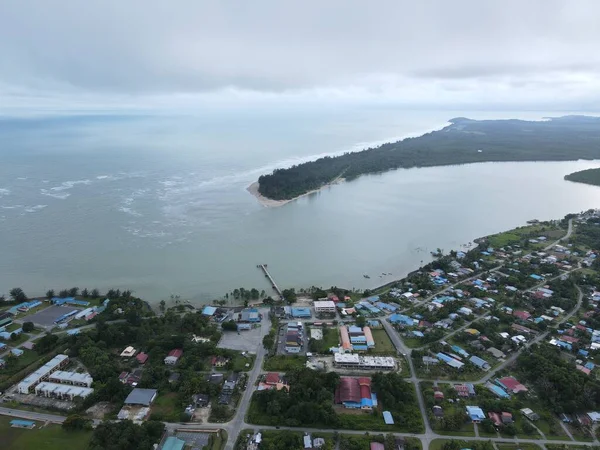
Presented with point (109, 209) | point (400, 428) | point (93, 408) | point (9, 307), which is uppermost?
point (109, 209)

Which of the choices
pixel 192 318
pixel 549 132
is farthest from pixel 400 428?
pixel 549 132

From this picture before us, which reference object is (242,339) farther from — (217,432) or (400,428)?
(400,428)

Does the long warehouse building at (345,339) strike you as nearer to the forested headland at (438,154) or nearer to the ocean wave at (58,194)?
the forested headland at (438,154)

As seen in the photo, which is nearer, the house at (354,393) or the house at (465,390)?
the house at (354,393)

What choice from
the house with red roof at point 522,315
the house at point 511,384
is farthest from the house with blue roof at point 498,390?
the house with red roof at point 522,315

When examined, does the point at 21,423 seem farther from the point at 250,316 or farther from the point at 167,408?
the point at 250,316

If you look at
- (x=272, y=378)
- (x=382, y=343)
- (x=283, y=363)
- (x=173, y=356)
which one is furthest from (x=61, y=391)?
(x=382, y=343)
